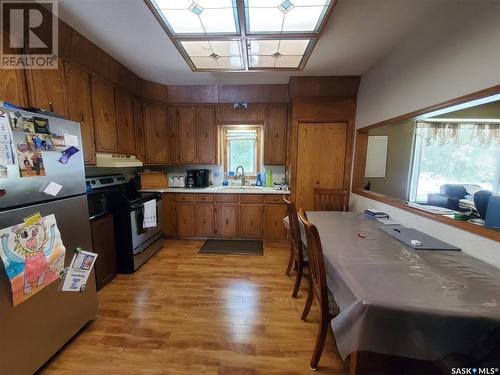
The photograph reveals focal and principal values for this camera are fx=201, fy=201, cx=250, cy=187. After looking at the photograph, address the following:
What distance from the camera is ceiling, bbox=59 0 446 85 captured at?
161cm

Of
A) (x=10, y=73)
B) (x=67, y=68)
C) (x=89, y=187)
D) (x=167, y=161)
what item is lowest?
(x=89, y=187)

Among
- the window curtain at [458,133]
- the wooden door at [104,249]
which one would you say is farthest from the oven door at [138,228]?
the window curtain at [458,133]

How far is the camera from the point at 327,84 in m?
2.95

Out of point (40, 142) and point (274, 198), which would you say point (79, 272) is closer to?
point (40, 142)

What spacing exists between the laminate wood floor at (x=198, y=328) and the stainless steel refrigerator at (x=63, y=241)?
0.20 meters

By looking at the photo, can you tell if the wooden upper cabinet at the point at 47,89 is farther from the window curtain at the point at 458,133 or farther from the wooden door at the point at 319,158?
the window curtain at the point at 458,133

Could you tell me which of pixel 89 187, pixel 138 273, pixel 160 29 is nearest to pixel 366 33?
pixel 160 29

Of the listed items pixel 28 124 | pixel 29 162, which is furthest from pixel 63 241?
pixel 28 124

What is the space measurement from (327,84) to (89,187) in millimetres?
3442

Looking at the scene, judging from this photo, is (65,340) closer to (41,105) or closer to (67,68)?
(41,105)

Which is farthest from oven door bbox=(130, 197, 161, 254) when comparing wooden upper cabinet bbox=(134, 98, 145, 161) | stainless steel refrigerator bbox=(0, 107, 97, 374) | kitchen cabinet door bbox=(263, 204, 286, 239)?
kitchen cabinet door bbox=(263, 204, 286, 239)

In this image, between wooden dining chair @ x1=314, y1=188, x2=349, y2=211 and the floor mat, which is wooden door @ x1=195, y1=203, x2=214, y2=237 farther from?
wooden dining chair @ x1=314, y1=188, x2=349, y2=211

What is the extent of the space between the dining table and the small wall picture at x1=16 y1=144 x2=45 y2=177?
73.5 inches

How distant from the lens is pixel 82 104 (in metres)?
2.15
